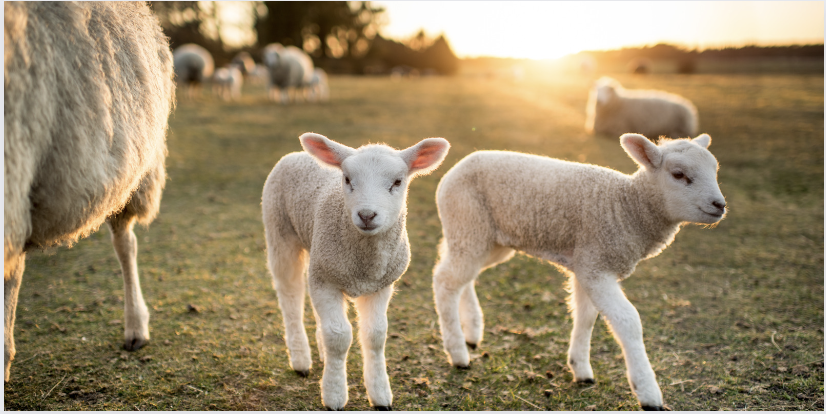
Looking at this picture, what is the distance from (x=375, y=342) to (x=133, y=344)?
6.24ft

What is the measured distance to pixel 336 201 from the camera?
3.02 m

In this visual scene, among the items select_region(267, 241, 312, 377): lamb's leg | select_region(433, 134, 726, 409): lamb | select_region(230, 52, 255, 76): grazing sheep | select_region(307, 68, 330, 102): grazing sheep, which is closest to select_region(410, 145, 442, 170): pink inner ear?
select_region(433, 134, 726, 409): lamb

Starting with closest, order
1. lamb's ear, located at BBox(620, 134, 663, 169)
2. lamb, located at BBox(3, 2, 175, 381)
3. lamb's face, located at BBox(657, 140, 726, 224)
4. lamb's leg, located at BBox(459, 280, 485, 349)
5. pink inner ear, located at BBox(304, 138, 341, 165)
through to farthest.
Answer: lamb, located at BBox(3, 2, 175, 381), pink inner ear, located at BBox(304, 138, 341, 165), lamb's face, located at BBox(657, 140, 726, 224), lamb's ear, located at BBox(620, 134, 663, 169), lamb's leg, located at BBox(459, 280, 485, 349)

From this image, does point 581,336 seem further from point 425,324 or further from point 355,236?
point 355,236

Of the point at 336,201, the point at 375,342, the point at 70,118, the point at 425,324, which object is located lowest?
the point at 425,324

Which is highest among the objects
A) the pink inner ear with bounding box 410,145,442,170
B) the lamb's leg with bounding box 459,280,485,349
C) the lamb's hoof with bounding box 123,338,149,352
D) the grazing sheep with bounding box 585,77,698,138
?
the pink inner ear with bounding box 410,145,442,170

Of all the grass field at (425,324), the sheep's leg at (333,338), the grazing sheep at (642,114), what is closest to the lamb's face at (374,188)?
the sheep's leg at (333,338)

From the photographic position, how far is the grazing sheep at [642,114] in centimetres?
1243

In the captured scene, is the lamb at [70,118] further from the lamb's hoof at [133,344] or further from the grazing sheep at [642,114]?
the grazing sheep at [642,114]

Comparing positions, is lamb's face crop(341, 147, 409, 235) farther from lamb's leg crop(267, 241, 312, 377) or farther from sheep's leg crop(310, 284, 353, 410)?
lamb's leg crop(267, 241, 312, 377)

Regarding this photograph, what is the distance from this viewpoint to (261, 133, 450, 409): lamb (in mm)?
2699

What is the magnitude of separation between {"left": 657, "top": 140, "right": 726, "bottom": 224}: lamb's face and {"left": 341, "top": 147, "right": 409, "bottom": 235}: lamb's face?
150 centimetres

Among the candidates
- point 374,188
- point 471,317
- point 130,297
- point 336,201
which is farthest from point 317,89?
point 374,188

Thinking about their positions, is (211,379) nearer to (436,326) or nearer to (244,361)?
(244,361)
